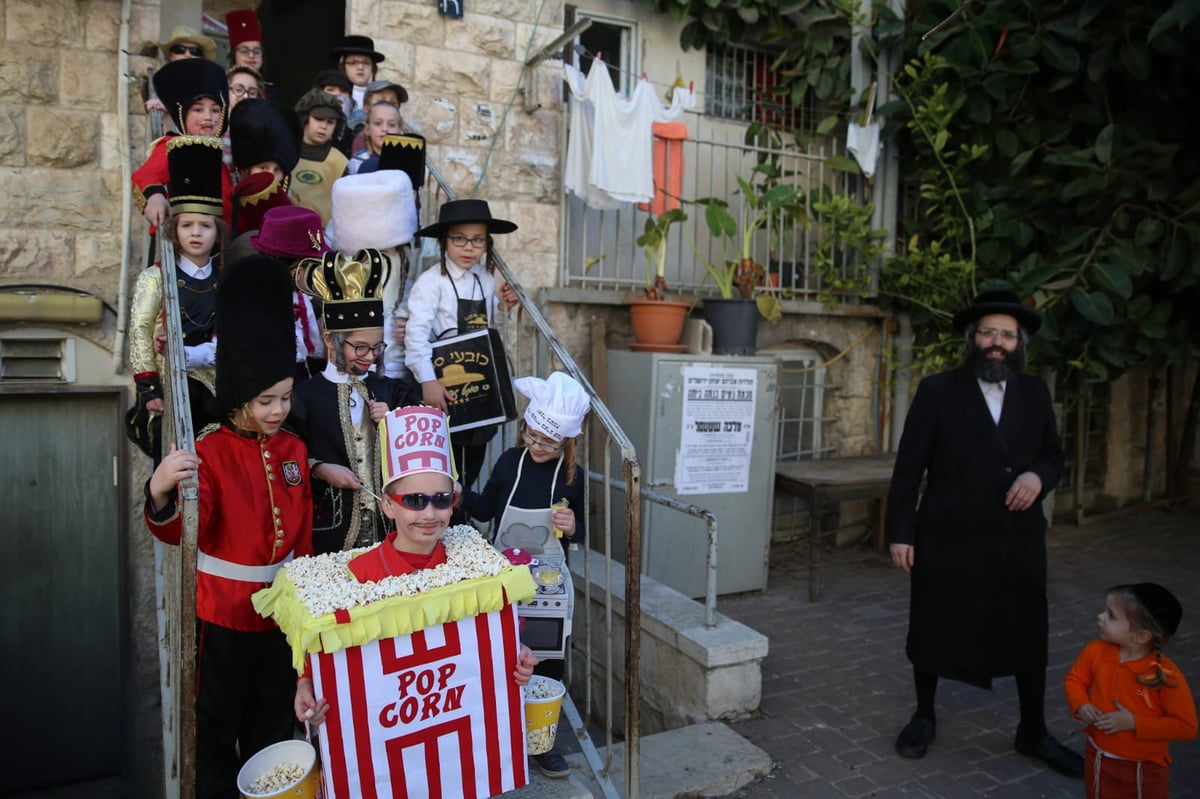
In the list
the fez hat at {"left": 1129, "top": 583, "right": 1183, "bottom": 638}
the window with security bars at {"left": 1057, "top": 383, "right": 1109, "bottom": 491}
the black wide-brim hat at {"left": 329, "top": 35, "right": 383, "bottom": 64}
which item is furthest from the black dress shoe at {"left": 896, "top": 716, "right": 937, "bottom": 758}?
the window with security bars at {"left": 1057, "top": 383, "right": 1109, "bottom": 491}

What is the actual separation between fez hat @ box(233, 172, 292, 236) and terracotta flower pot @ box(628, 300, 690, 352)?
113 inches

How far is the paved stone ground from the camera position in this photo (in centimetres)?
371

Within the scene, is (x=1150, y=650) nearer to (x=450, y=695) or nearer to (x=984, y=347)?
(x=984, y=347)

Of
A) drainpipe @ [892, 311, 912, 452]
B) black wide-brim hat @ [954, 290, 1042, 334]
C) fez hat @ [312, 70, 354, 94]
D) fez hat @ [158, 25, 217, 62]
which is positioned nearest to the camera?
black wide-brim hat @ [954, 290, 1042, 334]

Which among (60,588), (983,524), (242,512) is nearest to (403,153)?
(242,512)

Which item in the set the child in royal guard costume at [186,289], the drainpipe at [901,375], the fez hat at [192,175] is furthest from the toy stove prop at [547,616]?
the drainpipe at [901,375]

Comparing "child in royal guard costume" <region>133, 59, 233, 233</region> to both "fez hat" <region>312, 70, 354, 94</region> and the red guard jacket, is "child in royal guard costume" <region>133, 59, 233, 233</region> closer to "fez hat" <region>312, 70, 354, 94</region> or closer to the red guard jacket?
"fez hat" <region>312, 70, 354, 94</region>

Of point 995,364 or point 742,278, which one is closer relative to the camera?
point 995,364

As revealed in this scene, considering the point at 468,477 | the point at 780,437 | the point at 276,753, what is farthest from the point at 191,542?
the point at 780,437

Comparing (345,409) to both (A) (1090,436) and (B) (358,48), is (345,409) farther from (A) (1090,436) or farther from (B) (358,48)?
(A) (1090,436)

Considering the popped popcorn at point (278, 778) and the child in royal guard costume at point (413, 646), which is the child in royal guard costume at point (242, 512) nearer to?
the child in royal guard costume at point (413, 646)

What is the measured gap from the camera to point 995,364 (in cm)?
387

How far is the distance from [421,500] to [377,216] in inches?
67.5

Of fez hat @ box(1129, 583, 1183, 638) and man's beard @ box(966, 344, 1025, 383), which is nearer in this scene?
fez hat @ box(1129, 583, 1183, 638)
